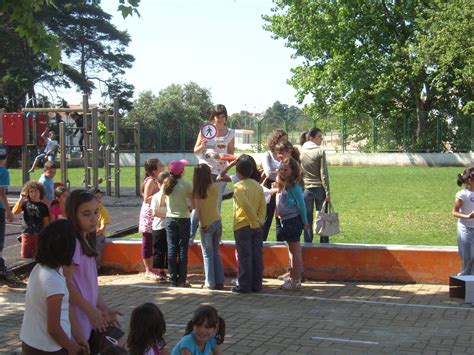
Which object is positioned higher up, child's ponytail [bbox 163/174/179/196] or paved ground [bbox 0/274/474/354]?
child's ponytail [bbox 163/174/179/196]

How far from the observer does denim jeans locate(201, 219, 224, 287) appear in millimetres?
9141

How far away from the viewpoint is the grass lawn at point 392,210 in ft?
40.9

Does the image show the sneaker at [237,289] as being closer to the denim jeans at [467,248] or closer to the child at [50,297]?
the denim jeans at [467,248]

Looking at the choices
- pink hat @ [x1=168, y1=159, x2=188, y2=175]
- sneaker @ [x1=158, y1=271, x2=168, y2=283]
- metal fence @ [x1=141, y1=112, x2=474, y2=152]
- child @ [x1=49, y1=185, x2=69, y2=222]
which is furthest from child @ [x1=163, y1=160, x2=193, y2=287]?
metal fence @ [x1=141, y1=112, x2=474, y2=152]

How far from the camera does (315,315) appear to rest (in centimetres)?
777

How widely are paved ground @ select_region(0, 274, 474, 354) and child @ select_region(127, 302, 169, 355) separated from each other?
2279 millimetres

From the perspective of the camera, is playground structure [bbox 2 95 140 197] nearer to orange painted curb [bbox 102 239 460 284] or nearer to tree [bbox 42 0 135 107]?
orange painted curb [bbox 102 239 460 284]

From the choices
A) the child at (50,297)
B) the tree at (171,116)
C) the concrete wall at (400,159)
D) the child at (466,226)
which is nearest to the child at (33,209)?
the child at (466,226)

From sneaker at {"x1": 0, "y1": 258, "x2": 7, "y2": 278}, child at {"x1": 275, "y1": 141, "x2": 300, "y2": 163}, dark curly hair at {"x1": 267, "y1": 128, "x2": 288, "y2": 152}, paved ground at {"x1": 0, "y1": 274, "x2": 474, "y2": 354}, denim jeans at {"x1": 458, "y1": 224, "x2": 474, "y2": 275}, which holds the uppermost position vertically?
dark curly hair at {"x1": 267, "y1": 128, "x2": 288, "y2": 152}

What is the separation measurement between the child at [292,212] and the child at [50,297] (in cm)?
513

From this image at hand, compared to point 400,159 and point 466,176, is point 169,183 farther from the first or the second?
point 400,159

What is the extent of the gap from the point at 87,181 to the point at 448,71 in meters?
29.8

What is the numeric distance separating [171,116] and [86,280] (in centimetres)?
4542

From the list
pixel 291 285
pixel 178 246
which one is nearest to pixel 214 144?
pixel 178 246
